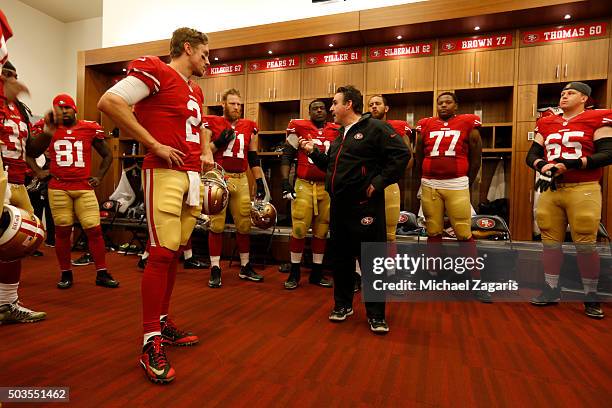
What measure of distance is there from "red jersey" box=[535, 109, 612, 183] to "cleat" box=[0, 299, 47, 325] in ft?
12.8

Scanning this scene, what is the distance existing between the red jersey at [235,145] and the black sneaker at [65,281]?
1.68m

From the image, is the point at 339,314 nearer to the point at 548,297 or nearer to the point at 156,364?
the point at 156,364

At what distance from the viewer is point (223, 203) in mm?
2883

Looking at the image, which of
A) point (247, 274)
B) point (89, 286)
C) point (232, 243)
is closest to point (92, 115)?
point (232, 243)

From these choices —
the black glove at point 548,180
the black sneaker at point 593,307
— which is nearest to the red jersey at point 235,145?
the black glove at point 548,180

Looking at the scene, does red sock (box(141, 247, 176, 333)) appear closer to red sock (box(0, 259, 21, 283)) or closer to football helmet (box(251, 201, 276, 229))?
red sock (box(0, 259, 21, 283))

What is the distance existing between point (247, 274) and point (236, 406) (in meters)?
2.31

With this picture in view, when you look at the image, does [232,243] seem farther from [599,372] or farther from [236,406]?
[599,372]

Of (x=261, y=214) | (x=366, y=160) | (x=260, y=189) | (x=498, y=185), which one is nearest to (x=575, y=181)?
(x=366, y=160)

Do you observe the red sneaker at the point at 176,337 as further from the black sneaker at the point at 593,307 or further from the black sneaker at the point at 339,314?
the black sneaker at the point at 593,307

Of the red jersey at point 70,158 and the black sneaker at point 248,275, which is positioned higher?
the red jersey at point 70,158

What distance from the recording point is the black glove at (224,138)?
348 cm

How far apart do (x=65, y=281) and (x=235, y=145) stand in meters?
1.95

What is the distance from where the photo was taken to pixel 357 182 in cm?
236
